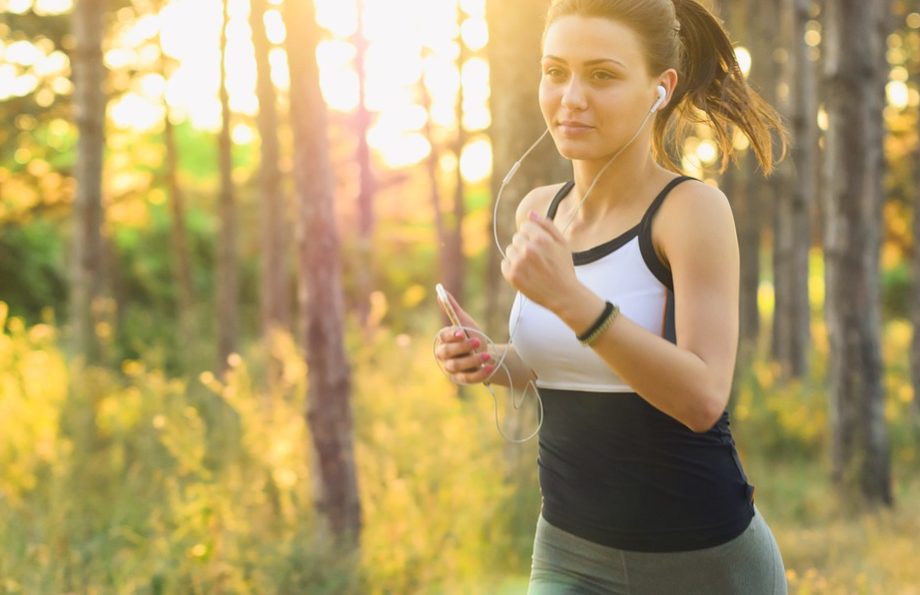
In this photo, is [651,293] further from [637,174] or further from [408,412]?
[408,412]

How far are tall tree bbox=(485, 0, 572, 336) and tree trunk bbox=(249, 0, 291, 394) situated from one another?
4855mm

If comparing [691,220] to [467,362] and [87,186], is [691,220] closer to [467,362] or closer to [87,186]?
[467,362]

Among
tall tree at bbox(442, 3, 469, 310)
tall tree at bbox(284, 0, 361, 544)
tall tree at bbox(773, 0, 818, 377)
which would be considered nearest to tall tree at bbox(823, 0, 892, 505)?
tall tree at bbox(773, 0, 818, 377)

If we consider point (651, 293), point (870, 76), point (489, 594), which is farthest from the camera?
point (870, 76)

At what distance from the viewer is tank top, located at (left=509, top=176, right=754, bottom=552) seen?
7.36 ft

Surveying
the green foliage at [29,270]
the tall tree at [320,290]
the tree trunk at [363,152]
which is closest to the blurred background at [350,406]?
the tall tree at [320,290]

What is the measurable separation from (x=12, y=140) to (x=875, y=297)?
12.4 meters

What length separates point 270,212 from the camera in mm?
12719

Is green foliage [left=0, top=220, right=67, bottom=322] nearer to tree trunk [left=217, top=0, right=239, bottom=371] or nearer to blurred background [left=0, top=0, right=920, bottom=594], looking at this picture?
blurred background [left=0, top=0, right=920, bottom=594]

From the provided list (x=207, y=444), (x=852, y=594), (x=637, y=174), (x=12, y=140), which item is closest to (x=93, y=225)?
(x=207, y=444)

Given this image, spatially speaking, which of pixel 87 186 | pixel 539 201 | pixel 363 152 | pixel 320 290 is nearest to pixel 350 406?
pixel 320 290

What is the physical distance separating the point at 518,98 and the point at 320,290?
5.44 ft

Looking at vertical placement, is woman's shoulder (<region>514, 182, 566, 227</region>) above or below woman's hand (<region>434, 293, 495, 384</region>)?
above

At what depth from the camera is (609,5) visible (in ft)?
7.64
